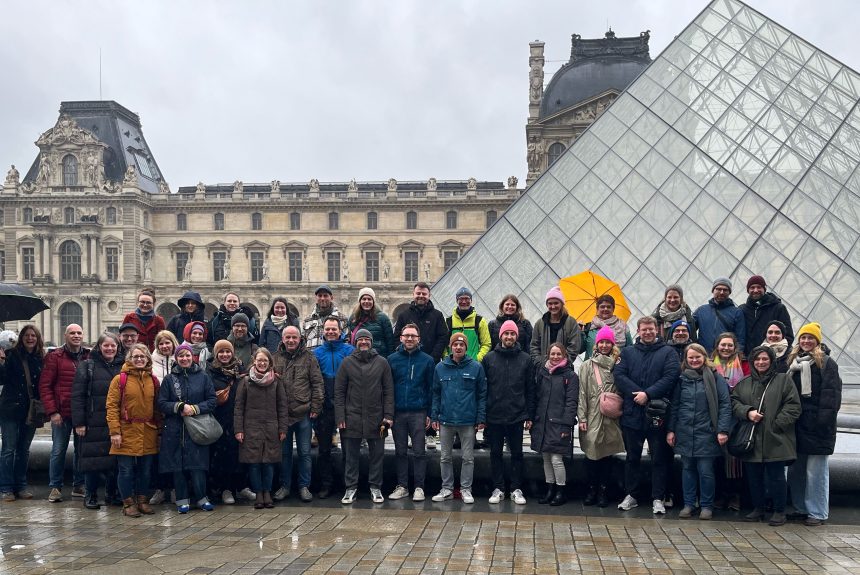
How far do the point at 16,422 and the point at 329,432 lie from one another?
2.44 m

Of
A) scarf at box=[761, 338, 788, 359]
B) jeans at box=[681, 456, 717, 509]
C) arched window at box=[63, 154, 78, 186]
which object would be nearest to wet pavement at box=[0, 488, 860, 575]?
jeans at box=[681, 456, 717, 509]

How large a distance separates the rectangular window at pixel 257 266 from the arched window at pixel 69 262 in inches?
403

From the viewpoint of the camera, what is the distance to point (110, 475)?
5.89 m

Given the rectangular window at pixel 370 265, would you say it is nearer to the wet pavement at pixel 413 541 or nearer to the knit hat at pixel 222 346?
the knit hat at pixel 222 346

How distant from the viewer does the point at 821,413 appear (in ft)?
16.8

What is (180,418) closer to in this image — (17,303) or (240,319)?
(240,319)

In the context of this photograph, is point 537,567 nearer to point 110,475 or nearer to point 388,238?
point 110,475

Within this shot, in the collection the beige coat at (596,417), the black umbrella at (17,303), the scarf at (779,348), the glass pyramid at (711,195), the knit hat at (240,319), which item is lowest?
the beige coat at (596,417)

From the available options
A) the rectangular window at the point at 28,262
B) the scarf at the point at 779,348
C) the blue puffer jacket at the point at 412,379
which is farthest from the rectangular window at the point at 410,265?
the scarf at the point at 779,348

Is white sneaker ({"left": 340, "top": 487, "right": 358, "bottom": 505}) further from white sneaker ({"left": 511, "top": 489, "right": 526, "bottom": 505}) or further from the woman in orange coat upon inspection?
the woman in orange coat

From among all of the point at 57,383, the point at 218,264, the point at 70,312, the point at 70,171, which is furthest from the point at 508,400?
the point at 70,171

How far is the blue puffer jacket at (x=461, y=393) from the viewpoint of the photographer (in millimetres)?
5691

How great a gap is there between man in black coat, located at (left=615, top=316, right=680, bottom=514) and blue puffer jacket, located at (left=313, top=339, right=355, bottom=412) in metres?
2.10

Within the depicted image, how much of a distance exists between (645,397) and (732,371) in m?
0.73
